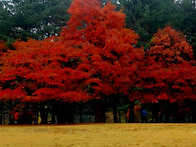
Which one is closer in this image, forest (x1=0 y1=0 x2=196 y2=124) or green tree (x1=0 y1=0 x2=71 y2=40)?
forest (x1=0 y1=0 x2=196 y2=124)

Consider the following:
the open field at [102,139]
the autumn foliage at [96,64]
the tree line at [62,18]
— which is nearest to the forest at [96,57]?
the autumn foliage at [96,64]

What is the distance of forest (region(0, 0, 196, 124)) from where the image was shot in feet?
96.2

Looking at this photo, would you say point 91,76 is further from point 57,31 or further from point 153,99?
point 57,31

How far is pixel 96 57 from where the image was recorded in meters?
30.1

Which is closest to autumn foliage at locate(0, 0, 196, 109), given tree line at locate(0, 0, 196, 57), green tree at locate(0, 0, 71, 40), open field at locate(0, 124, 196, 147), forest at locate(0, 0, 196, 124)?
forest at locate(0, 0, 196, 124)

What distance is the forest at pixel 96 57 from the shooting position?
96.2ft

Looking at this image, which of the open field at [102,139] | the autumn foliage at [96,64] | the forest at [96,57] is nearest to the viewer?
the open field at [102,139]

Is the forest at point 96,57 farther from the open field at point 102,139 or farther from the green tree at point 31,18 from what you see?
the open field at point 102,139

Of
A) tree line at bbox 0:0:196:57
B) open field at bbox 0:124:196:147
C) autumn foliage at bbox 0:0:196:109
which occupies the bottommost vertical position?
open field at bbox 0:124:196:147

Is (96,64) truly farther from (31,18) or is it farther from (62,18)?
(62,18)

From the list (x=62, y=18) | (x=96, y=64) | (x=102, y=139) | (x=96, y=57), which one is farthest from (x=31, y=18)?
(x=102, y=139)

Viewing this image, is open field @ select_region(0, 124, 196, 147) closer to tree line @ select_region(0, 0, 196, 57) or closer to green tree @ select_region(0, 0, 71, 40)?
tree line @ select_region(0, 0, 196, 57)

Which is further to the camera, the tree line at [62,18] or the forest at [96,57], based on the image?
the tree line at [62,18]

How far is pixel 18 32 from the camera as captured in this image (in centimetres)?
3925
